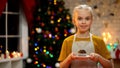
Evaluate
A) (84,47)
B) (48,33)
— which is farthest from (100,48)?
(48,33)

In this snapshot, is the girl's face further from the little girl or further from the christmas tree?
the christmas tree

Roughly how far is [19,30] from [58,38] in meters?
0.75

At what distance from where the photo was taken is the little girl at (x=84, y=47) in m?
1.50

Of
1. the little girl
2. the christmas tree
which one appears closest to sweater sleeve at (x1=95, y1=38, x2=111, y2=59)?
the little girl

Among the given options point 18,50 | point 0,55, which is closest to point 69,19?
point 18,50

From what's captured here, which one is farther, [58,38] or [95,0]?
[95,0]

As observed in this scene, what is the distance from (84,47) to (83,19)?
16 cm

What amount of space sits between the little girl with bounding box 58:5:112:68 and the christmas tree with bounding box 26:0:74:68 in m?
3.58

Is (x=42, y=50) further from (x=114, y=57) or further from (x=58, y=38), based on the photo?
(x=114, y=57)

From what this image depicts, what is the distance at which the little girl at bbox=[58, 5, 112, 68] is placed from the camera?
59.1 inches

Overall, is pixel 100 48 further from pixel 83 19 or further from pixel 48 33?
pixel 48 33

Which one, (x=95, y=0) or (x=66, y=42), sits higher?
(x=95, y=0)

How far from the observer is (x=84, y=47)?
1.52 m

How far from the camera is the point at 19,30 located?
16.8 ft
